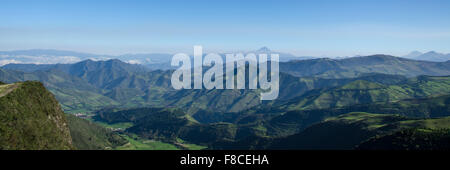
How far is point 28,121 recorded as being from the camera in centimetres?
16200

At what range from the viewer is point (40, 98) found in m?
194

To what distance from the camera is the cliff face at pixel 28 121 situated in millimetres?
143375

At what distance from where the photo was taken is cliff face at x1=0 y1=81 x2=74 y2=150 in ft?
470
